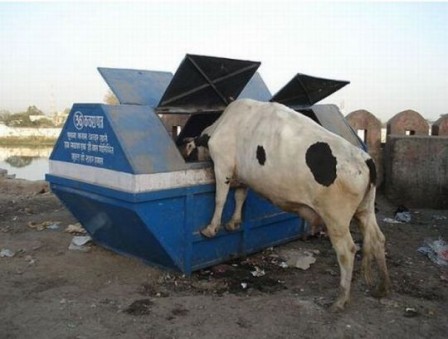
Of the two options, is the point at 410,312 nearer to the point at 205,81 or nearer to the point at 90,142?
the point at 205,81

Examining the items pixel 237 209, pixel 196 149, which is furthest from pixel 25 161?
pixel 237 209

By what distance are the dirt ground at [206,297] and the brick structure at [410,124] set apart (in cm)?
362

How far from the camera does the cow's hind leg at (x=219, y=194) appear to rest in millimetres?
5027

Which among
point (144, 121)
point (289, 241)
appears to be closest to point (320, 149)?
point (144, 121)

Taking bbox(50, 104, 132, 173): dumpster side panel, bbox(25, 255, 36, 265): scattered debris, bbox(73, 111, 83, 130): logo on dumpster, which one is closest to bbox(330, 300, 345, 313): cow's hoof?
bbox(50, 104, 132, 173): dumpster side panel

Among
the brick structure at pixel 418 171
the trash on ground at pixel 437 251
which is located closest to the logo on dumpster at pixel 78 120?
the trash on ground at pixel 437 251

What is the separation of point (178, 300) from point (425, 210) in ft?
18.8

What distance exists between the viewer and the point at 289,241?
6512mm

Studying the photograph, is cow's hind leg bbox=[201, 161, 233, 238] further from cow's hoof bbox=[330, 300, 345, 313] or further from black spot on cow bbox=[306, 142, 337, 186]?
cow's hoof bbox=[330, 300, 345, 313]

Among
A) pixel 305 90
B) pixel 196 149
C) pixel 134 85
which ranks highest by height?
pixel 134 85

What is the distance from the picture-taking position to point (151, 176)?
15.1 feet

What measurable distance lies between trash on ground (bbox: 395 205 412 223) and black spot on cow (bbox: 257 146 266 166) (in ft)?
13.7

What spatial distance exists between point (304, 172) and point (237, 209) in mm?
1355

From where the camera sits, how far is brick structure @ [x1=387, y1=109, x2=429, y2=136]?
954 cm
